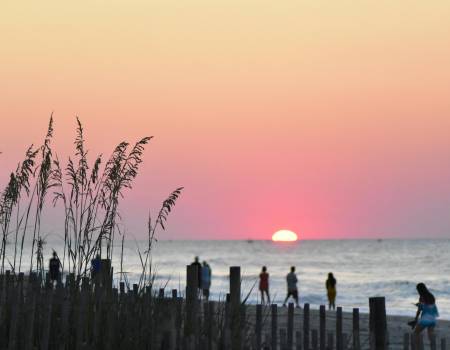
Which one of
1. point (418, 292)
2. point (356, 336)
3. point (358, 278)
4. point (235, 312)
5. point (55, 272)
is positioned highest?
point (358, 278)

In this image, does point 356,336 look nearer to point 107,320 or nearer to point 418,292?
point 107,320

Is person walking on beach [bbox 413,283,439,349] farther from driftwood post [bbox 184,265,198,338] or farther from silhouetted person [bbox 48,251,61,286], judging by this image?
driftwood post [bbox 184,265,198,338]

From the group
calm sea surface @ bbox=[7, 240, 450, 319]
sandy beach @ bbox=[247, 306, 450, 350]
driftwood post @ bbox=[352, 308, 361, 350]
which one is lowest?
driftwood post @ bbox=[352, 308, 361, 350]

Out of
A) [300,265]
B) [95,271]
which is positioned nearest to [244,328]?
[95,271]

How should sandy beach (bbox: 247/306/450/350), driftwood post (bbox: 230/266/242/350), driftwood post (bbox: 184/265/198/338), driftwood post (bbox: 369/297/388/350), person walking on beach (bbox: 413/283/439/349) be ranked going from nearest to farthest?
1. driftwood post (bbox: 230/266/242/350)
2. driftwood post (bbox: 184/265/198/338)
3. driftwood post (bbox: 369/297/388/350)
4. person walking on beach (bbox: 413/283/439/349)
5. sandy beach (bbox: 247/306/450/350)

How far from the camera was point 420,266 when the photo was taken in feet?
345

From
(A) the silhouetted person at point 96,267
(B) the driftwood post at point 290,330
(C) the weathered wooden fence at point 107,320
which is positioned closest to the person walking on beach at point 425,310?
(B) the driftwood post at point 290,330

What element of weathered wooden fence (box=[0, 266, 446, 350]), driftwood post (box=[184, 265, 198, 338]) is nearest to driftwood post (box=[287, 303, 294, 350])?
weathered wooden fence (box=[0, 266, 446, 350])

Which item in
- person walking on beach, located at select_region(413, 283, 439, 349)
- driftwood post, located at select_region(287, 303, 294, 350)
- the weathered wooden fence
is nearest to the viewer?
the weathered wooden fence

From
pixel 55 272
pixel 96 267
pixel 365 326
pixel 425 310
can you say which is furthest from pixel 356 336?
pixel 365 326

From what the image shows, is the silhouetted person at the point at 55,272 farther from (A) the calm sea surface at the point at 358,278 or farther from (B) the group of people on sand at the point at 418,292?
(A) the calm sea surface at the point at 358,278

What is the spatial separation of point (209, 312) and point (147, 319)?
22.0 inches

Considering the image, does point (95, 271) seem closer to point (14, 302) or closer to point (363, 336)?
point (14, 302)

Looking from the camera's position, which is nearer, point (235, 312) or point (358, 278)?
point (235, 312)
